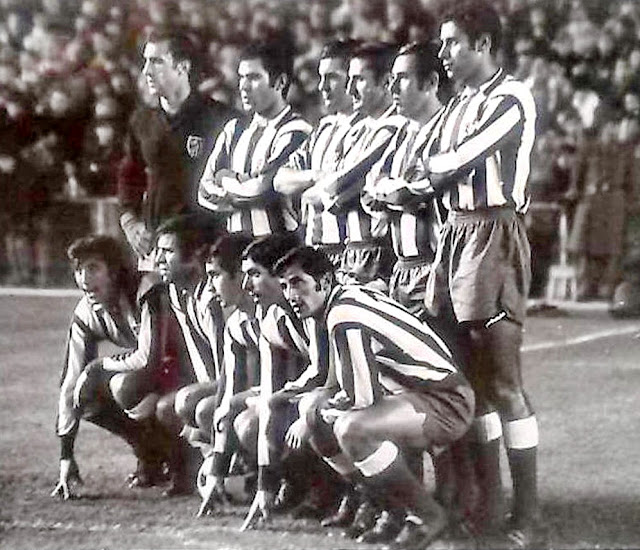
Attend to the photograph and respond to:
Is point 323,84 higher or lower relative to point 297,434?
higher

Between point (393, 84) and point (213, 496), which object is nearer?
point (393, 84)

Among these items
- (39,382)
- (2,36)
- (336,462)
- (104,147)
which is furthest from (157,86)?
(336,462)

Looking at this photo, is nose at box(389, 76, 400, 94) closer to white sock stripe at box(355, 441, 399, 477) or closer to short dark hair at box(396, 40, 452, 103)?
short dark hair at box(396, 40, 452, 103)

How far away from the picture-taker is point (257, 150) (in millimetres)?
2016

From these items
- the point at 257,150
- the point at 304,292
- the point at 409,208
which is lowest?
the point at 304,292

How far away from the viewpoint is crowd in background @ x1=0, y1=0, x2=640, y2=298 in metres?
1.87

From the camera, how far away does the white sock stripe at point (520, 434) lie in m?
1.87

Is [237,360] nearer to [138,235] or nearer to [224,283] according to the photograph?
[224,283]

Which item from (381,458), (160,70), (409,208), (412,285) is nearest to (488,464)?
(381,458)

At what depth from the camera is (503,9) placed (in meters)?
1.88

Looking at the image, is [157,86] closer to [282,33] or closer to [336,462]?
[282,33]

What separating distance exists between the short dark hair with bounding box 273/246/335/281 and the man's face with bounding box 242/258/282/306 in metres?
0.02

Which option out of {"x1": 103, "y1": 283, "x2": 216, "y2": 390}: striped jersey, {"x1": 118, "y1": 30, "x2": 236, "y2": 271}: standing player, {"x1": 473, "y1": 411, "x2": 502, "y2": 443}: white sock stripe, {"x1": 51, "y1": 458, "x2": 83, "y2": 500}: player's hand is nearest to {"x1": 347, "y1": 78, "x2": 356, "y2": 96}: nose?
{"x1": 118, "y1": 30, "x2": 236, "y2": 271}: standing player

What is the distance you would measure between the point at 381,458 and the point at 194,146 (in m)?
0.61
